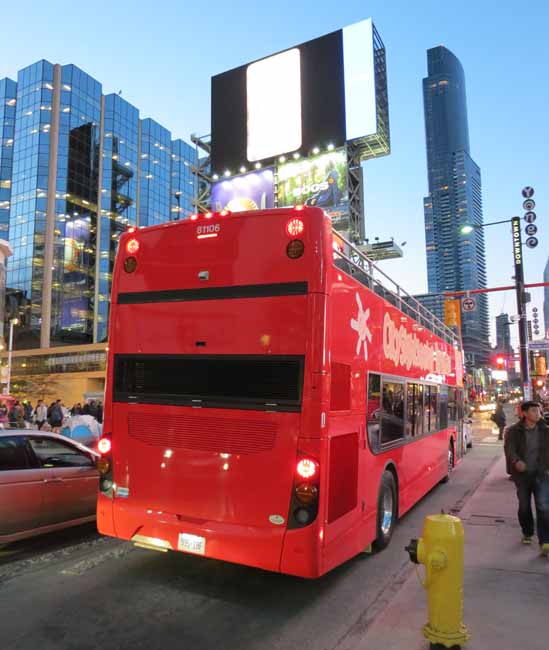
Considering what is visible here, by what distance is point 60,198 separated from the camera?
77000mm

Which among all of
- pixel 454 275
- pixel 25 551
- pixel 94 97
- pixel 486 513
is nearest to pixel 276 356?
pixel 25 551

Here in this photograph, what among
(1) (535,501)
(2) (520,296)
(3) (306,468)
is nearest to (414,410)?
(1) (535,501)

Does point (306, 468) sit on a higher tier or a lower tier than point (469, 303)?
lower

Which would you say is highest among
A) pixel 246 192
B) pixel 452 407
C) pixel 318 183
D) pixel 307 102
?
pixel 307 102

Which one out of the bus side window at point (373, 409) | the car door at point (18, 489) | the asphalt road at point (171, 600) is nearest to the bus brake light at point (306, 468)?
the asphalt road at point (171, 600)

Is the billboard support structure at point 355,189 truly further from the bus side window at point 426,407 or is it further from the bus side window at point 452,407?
the bus side window at point 426,407

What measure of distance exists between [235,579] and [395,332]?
3.89m

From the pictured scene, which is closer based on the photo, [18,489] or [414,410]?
[18,489]

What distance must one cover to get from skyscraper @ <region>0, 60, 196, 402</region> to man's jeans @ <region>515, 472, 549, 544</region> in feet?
228

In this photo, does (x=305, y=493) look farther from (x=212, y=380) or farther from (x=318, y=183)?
(x=318, y=183)

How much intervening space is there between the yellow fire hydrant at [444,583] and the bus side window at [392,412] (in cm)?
256

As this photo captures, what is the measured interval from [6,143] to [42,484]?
9050cm

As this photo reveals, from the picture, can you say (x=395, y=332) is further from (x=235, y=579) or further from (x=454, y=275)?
(x=454, y=275)

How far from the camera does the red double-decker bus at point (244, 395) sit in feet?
15.1
